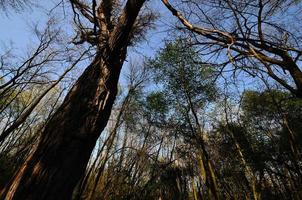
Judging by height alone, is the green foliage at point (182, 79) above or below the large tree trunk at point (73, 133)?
above

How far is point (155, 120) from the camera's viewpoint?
868cm

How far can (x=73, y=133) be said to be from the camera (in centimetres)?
121

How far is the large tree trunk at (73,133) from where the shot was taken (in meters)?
1.03

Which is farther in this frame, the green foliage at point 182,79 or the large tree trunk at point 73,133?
the green foliage at point 182,79

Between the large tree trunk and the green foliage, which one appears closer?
the large tree trunk

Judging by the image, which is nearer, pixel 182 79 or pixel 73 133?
pixel 73 133

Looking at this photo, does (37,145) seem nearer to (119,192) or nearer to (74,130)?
(74,130)

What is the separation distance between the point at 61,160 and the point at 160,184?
6000mm

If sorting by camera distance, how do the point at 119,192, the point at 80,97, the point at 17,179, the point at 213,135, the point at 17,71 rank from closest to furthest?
the point at 17,179
the point at 80,97
the point at 119,192
the point at 17,71
the point at 213,135

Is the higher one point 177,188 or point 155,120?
point 155,120

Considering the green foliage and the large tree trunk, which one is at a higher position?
the green foliage

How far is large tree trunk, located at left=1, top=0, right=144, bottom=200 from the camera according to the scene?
3.37ft

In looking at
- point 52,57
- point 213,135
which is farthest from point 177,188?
point 52,57

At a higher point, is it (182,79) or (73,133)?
(182,79)
